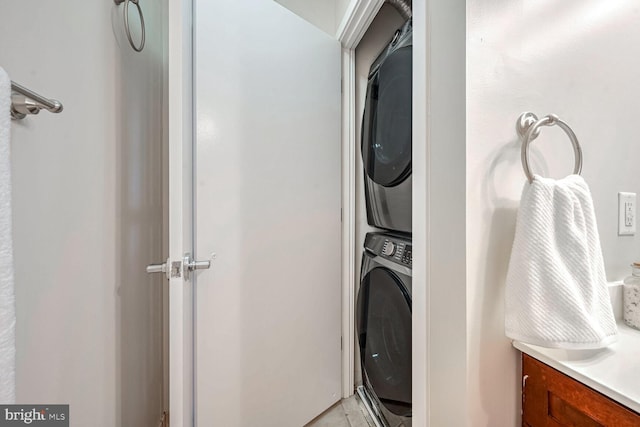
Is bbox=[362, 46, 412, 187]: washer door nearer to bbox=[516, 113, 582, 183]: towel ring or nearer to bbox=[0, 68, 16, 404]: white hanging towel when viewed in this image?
bbox=[516, 113, 582, 183]: towel ring

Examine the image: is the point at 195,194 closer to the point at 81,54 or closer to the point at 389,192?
the point at 81,54

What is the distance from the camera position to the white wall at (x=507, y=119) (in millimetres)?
638

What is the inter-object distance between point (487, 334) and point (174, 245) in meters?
0.92

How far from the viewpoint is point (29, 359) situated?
2.02 ft

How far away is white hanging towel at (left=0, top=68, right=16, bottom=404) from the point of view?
448mm

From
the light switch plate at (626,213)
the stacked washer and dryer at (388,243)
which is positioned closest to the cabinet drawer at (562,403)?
the stacked washer and dryer at (388,243)

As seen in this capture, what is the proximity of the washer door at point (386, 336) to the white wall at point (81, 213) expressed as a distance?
1055mm

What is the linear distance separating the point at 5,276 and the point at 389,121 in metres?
1.25

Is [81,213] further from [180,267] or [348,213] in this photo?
[348,213]

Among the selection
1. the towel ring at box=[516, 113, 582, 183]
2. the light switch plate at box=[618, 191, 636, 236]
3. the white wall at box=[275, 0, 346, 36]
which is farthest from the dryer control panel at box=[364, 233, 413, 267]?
the white wall at box=[275, 0, 346, 36]

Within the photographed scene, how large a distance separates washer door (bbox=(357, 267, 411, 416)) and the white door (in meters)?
0.17

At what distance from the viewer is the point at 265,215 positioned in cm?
121

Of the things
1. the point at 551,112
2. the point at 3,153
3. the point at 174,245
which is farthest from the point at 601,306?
the point at 3,153

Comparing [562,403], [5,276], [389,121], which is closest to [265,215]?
[389,121]
